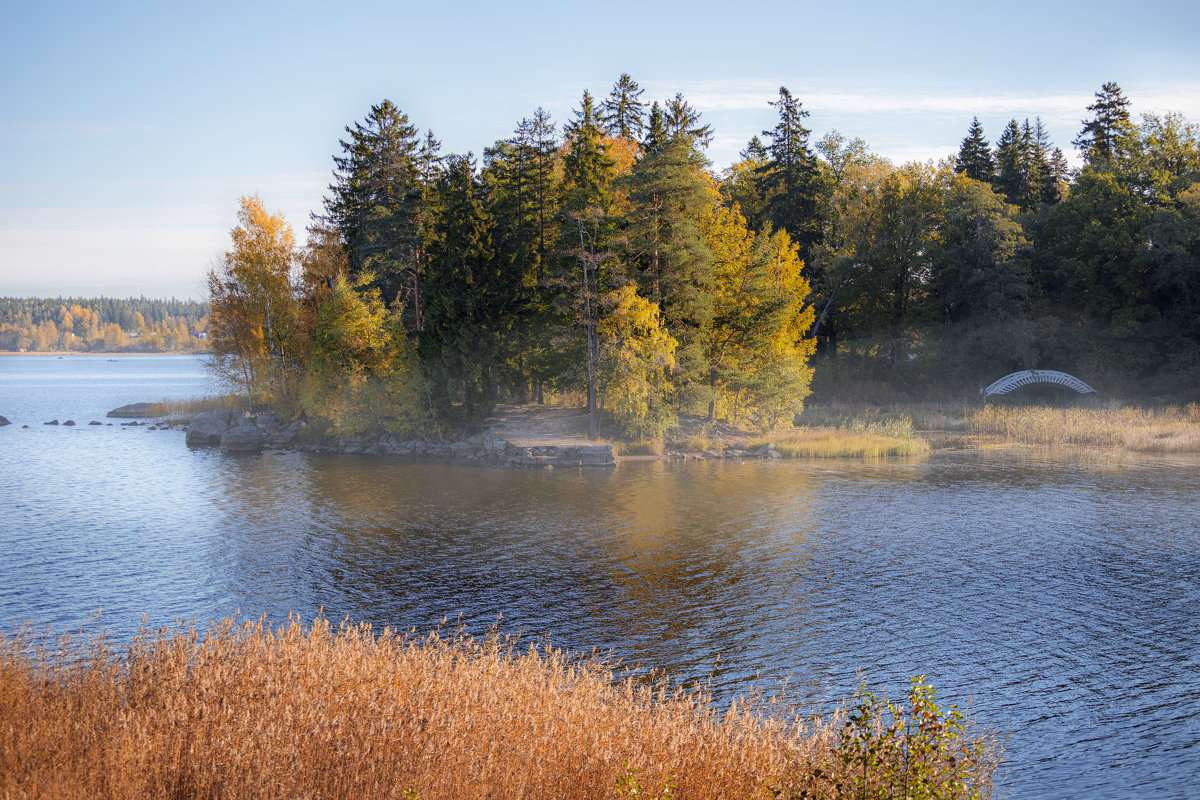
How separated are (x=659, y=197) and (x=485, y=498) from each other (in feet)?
68.2

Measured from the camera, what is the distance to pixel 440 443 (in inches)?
1964

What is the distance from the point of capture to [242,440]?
176 feet

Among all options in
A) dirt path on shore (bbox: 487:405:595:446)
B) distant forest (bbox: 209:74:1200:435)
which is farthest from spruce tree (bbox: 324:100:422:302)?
dirt path on shore (bbox: 487:405:595:446)

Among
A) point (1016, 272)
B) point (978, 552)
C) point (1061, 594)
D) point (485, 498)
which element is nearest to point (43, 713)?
point (1061, 594)

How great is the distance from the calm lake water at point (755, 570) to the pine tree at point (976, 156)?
131 feet

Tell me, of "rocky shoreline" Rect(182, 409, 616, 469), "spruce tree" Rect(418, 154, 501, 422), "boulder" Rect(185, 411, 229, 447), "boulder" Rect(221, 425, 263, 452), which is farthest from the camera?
"boulder" Rect(185, 411, 229, 447)

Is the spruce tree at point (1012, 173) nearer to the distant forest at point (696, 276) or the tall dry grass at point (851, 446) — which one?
the distant forest at point (696, 276)

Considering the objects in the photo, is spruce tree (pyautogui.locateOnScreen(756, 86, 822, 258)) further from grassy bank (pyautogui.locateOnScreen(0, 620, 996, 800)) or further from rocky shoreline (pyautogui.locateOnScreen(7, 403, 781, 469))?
grassy bank (pyautogui.locateOnScreen(0, 620, 996, 800))

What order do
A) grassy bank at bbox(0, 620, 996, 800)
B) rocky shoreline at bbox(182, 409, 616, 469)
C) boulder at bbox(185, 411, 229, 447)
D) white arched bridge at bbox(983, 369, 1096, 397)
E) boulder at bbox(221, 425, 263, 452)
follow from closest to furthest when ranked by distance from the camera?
1. grassy bank at bbox(0, 620, 996, 800)
2. rocky shoreline at bbox(182, 409, 616, 469)
3. boulder at bbox(221, 425, 263, 452)
4. boulder at bbox(185, 411, 229, 447)
5. white arched bridge at bbox(983, 369, 1096, 397)

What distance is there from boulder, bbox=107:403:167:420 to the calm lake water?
34444mm

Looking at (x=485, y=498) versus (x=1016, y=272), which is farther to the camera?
(x=1016, y=272)

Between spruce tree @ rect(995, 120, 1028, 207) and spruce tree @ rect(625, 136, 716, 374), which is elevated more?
spruce tree @ rect(995, 120, 1028, 207)

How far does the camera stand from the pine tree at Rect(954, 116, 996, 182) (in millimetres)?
72188

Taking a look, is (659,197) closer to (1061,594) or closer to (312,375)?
(312,375)
